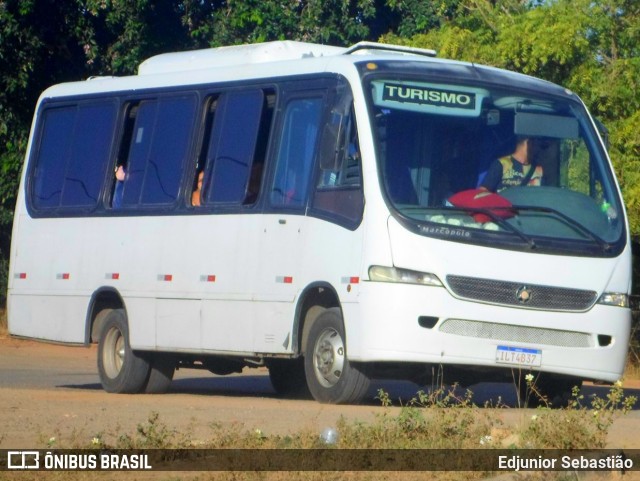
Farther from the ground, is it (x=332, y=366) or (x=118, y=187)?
(x=118, y=187)

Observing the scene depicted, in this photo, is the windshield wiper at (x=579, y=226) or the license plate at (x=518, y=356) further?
the windshield wiper at (x=579, y=226)

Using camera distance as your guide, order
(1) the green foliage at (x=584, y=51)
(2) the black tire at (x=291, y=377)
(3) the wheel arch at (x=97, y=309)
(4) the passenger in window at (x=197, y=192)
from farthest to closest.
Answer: (1) the green foliage at (x=584, y=51) < (2) the black tire at (x=291, y=377) < (3) the wheel arch at (x=97, y=309) < (4) the passenger in window at (x=197, y=192)

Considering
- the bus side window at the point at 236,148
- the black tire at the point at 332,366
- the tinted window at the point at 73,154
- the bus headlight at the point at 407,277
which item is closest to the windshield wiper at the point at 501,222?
the bus headlight at the point at 407,277

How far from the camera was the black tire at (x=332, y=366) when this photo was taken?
1162 cm

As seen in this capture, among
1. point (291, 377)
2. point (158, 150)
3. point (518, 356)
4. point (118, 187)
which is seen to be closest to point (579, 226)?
point (518, 356)

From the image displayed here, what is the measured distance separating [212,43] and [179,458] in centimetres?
1781

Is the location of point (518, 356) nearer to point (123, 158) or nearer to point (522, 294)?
point (522, 294)

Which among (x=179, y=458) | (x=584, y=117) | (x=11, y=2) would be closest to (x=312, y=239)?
(x=584, y=117)

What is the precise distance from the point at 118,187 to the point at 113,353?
1699 millimetres

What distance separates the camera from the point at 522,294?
37.4 feet

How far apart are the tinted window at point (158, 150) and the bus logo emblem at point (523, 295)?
3880mm

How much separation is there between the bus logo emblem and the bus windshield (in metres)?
0.34

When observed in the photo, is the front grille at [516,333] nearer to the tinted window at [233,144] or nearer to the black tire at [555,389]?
the black tire at [555,389]

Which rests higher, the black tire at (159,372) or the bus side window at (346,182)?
the bus side window at (346,182)
